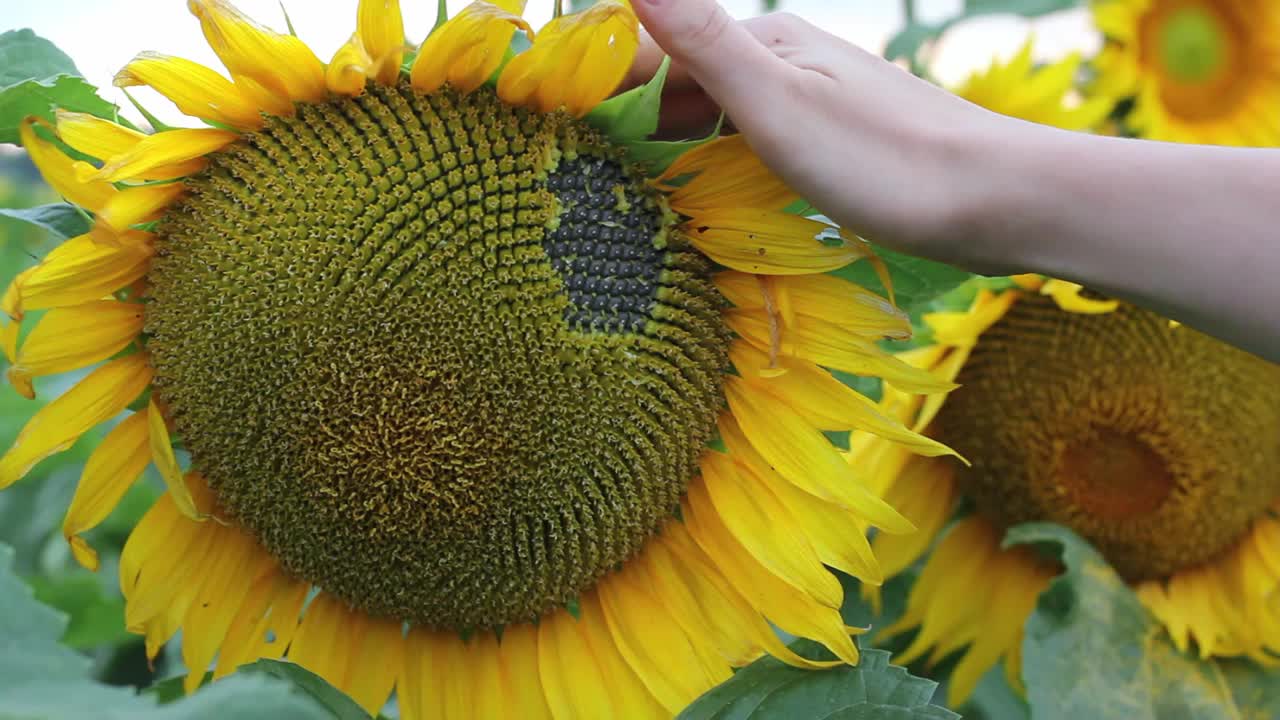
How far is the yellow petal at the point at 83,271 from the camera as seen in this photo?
106 centimetres

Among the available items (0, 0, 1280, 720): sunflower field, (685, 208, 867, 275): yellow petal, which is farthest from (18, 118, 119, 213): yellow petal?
(685, 208, 867, 275): yellow petal

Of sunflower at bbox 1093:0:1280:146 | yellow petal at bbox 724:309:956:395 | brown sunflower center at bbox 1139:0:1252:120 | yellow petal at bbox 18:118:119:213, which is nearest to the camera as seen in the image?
yellow petal at bbox 18:118:119:213

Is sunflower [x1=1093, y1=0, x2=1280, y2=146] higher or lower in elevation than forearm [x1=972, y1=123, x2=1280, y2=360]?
lower

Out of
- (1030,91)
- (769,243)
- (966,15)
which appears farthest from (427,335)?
(966,15)

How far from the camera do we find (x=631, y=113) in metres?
1.09

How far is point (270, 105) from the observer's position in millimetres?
1076

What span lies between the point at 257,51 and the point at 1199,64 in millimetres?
2676

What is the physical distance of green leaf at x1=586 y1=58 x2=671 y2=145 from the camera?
41.7 inches

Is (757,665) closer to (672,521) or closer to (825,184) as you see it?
(672,521)

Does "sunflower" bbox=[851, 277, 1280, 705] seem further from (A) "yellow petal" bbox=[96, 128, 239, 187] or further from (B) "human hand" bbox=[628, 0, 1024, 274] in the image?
(A) "yellow petal" bbox=[96, 128, 239, 187]

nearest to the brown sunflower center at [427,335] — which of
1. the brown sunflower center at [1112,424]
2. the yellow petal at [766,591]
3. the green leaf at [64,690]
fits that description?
the yellow petal at [766,591]

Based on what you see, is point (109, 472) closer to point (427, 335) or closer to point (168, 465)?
point (168, 465)

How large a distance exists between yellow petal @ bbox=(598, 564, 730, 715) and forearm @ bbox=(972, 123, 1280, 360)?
54 cm

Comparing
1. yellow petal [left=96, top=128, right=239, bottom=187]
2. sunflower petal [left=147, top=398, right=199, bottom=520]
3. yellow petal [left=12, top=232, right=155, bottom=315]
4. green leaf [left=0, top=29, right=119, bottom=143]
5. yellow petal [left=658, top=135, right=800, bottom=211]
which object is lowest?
sunflower petal [left=147, top=398, right=199, bottom=520]
